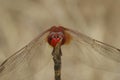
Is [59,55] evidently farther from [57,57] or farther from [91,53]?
[91,53]

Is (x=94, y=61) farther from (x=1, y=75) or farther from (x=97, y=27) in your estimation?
(x=1, y=75)

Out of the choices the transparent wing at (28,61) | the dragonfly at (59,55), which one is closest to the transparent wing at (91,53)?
the dragonfly at (59,55)

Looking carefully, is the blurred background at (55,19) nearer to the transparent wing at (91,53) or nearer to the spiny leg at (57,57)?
the transparent wing at (91,53)

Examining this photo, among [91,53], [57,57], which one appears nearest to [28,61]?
[57,57]

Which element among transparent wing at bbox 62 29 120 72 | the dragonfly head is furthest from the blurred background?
the dragonfly head

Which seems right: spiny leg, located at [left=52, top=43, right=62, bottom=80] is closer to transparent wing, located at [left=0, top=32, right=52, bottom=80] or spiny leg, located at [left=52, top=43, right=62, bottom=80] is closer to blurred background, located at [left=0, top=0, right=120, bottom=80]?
transparent wing, located at [left=0, top=32, right=52, bottom=80]

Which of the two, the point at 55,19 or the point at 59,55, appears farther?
the point at 55,19

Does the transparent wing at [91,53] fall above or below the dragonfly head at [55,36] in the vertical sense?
below
